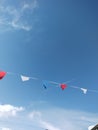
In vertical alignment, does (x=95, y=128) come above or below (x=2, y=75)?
above

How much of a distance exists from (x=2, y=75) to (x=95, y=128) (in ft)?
83.3

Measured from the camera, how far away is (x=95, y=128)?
124 feet

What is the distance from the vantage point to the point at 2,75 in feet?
58.0

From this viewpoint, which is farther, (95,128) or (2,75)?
(95,128)
